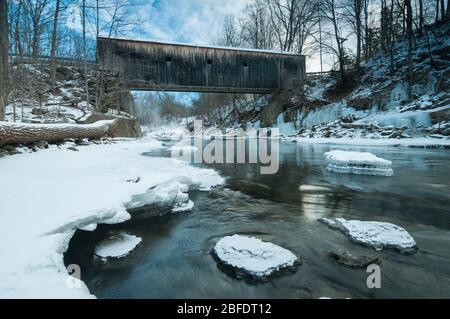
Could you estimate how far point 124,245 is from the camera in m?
2.97

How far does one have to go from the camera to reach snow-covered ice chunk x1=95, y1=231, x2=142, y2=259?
278cm

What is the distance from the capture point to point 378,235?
2.99 meters

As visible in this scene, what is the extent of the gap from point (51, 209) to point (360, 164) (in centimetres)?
735

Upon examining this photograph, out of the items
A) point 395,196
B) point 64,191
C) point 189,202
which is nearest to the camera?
point 64,191

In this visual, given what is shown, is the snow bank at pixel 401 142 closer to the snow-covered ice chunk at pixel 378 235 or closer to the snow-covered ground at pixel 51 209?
the snow-covered ice chunk at pixel 378 235

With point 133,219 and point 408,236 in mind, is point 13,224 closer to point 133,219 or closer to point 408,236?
point 133,219

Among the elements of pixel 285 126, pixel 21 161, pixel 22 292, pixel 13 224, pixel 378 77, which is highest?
pixel 378 77

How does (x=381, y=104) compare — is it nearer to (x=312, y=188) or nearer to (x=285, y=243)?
(x=312, y=188)

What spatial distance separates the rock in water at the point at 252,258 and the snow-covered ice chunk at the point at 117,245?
0.99 m

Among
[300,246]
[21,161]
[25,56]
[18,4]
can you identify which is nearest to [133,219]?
[300,246]

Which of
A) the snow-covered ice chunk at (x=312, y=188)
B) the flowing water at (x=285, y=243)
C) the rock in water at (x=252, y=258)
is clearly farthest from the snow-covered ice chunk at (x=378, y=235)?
the snow-covered ice chunk at (x=312, y=188)

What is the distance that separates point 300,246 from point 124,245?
207cm

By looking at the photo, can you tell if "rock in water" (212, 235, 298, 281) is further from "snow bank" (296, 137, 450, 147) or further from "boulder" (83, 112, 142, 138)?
"snow bank" (296, 137, 450, 147)

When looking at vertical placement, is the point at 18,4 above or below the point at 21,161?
above
